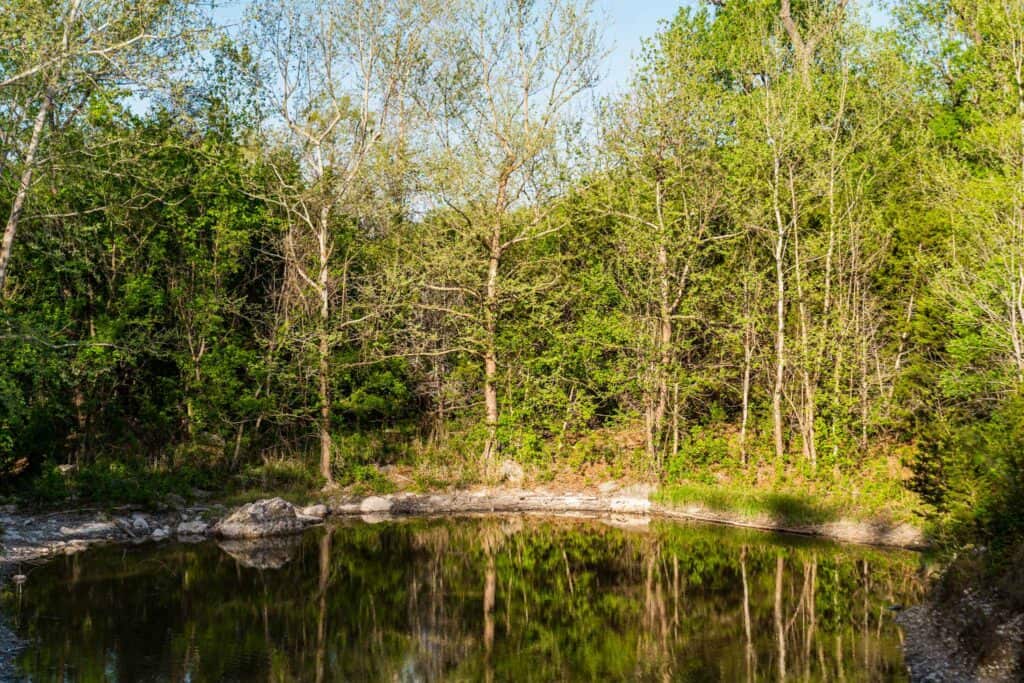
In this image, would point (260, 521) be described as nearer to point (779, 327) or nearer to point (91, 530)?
point (91, 530)

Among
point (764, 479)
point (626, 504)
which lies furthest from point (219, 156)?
point (764, 479)

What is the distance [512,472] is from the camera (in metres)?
31.5

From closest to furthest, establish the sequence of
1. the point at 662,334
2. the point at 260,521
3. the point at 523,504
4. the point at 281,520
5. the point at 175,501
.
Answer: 1. the point at 260,521
2. the point at 281,520
3. the point at 175,501
4. the point at 523,504
5. the point at 662,334

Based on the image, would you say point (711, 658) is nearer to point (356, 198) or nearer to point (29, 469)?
point (29, 469)

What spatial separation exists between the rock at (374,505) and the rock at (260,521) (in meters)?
2.72

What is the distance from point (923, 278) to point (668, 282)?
7.61m

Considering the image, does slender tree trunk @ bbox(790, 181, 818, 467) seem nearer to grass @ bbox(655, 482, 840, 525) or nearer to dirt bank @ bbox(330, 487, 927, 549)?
grass @ bbox(655, 482, 840, 525)

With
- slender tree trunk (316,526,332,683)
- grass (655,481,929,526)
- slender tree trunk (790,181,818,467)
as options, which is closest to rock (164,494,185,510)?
slender tree trunk (316,526,332,683)

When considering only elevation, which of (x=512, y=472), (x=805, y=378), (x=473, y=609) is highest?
(x=805, y=378)

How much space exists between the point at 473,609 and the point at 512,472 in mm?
12940

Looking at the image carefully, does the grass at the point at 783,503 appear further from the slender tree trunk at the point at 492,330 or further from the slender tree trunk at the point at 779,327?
the slender tree trunk at the point at 492,330

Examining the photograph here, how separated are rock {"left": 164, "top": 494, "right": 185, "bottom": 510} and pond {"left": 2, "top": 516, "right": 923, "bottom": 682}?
3030 mm

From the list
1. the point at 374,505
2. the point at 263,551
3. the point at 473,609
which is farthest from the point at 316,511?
the point at 473,609

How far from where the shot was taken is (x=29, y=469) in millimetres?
25766
